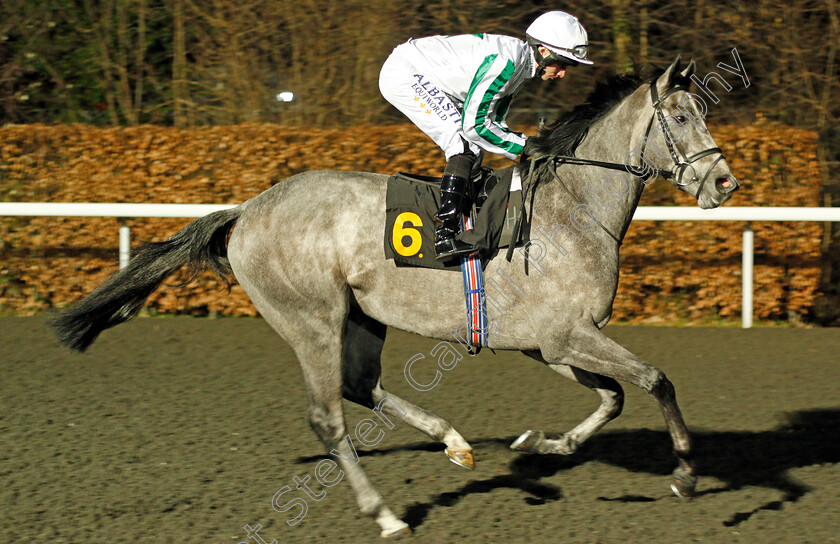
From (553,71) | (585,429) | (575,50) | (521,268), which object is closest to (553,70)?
(553,71)

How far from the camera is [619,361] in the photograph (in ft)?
12.5

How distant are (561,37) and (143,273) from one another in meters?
2.26

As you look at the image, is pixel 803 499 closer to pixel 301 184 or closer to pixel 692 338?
pixel 301 184

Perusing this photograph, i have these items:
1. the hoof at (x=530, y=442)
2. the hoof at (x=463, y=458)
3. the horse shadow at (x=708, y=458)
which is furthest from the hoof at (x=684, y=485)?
the hoof at (x=463, y=458)

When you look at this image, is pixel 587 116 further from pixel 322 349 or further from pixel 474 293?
pixel 322 349

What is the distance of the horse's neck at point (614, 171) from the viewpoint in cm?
399

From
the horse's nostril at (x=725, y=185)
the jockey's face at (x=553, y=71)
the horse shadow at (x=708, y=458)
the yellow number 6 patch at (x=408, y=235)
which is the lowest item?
the horse shadow at (x=708, y=458)

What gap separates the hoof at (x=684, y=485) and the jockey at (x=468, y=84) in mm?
1293

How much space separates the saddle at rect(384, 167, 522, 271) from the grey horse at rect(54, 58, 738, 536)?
0.22 ft

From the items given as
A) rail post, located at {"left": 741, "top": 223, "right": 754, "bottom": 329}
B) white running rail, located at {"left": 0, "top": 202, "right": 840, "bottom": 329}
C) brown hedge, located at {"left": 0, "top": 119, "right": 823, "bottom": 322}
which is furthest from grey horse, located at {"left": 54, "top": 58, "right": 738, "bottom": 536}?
rail post, located at {"left": 741, "top": 223, "right": 754, "bottom": 329}

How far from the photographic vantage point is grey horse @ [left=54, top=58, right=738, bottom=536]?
3.86 meters

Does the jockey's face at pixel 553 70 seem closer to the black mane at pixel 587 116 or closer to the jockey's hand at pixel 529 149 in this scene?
the black mane at pixel 587 116

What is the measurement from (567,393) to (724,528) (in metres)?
2.18

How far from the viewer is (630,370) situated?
3803 mm
